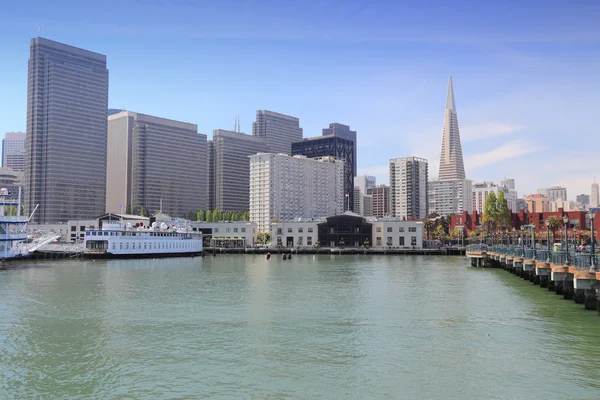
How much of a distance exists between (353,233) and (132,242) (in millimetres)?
79226

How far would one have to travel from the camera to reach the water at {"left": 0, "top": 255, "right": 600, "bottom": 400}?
26.7 metres

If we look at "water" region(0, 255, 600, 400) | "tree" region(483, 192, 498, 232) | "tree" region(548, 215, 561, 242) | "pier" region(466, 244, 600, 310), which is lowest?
"water" region(0, 255, 600, 400)

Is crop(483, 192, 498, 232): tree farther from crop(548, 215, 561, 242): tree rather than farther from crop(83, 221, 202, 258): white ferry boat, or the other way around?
crop(83, 221, 202, 258): white ferry boat

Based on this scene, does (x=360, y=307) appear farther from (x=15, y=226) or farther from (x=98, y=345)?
(x=15, y=226)

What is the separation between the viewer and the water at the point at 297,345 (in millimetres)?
26688

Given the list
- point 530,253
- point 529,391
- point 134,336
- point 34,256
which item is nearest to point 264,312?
point 134,336

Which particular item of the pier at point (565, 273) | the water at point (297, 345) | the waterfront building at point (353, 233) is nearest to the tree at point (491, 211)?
the waterfront building at point (353, 233)

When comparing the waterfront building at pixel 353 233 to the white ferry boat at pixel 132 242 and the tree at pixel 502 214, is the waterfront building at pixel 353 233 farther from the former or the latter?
the white ferry boat at pixel 132 242

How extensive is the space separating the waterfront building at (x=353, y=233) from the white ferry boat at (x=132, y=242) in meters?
46.5

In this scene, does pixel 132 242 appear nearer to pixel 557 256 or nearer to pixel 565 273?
pixel 557 256

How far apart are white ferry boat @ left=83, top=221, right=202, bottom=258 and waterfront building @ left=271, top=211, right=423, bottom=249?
46509 millimetres

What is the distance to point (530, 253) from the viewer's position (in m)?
70.8

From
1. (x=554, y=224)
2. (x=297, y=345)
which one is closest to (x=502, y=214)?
(x=554, y=224)

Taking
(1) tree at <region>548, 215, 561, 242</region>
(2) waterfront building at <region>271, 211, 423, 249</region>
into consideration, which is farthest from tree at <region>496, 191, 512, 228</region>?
(2) waterfront building at <region>271, 211, 423, 249</region>
